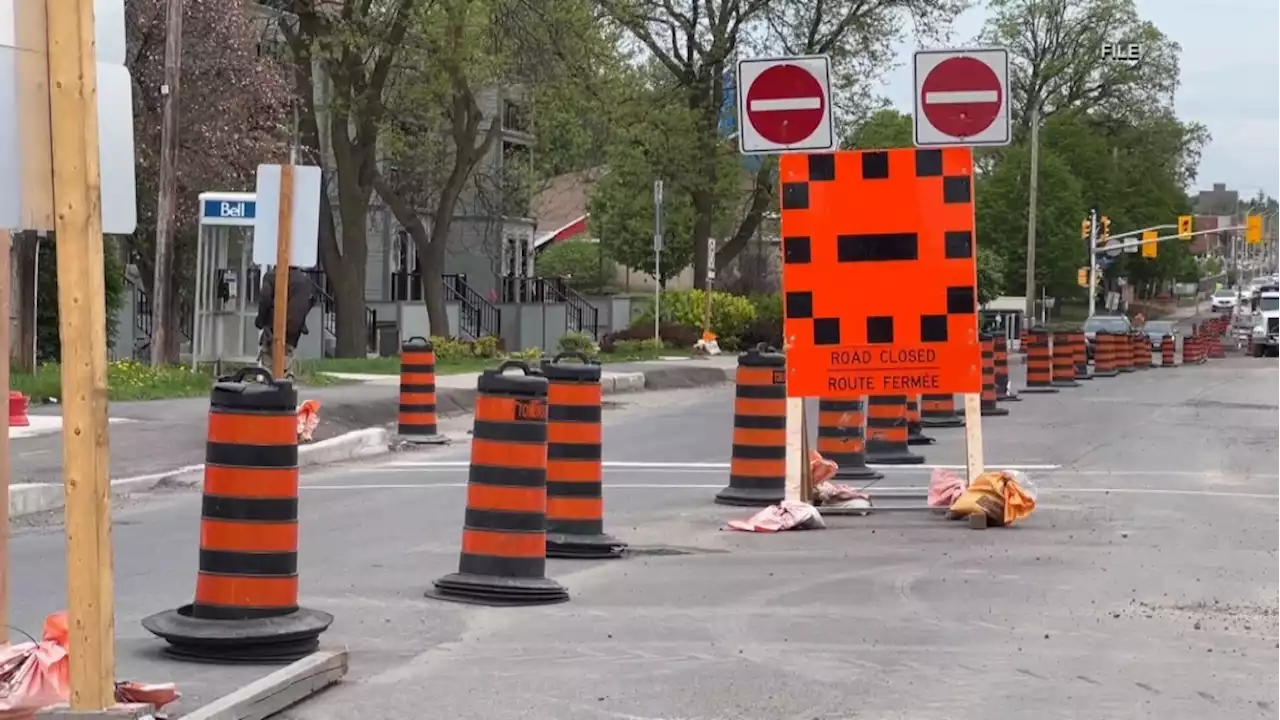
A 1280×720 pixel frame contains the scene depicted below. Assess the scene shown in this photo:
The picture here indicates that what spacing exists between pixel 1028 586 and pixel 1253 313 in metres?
65.5

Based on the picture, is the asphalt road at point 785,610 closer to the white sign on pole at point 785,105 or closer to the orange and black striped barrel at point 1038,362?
the white sign on pole at point 785,105

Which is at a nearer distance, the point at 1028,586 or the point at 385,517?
the point at 1028,586

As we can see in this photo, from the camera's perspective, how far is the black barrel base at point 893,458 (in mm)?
17094

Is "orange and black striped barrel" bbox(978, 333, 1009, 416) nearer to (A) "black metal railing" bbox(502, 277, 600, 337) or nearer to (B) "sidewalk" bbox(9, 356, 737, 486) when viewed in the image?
(B) "sidewalk" bbox(9, 356, 737, 486)

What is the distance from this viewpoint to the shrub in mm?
48594

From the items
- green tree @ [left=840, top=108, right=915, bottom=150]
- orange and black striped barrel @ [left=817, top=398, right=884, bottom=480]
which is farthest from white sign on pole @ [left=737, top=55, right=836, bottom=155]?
green tree @ [left=840, top=108, right=915, bottom=150]

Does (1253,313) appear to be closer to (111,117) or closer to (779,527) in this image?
(779,527)

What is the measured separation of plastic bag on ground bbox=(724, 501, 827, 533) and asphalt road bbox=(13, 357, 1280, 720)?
19cm

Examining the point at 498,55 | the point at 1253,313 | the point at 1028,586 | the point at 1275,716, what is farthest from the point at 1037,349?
the point at 1253,313

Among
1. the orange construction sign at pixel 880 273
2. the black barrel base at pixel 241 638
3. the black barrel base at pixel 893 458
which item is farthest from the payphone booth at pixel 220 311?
the black barrel base at pixel 241 638

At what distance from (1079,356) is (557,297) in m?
27.3

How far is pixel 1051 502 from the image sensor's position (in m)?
13.7

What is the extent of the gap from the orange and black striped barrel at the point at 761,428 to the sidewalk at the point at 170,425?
538cm

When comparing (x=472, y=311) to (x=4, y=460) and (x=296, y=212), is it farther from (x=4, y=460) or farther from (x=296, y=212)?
(x=4, y=460)
